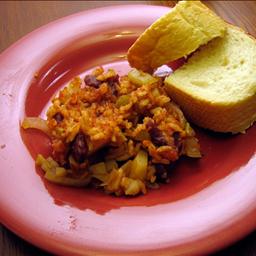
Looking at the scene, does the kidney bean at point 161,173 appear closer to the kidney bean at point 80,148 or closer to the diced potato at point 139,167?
the diced potato at point 139,167

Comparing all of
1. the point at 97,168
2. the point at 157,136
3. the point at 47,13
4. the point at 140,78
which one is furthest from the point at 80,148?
the point at 47,13

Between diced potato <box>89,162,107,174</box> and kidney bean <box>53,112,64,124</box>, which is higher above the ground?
kidney bean <box>53,112,64,124</box>

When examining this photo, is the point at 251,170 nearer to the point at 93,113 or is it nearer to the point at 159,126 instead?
the point at 159,126

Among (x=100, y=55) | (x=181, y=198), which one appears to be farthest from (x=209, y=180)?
(x=100, y=55)

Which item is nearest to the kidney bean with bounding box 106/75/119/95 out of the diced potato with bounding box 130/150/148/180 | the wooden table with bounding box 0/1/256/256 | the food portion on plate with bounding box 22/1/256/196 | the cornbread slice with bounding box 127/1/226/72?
the food portion on plate with bounding box 22/1/256/196

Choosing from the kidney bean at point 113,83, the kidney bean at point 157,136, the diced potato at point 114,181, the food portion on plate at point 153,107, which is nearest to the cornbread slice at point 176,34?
the food portion on plate at point 153,107

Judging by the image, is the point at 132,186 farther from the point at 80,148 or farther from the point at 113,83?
the point at 113,83

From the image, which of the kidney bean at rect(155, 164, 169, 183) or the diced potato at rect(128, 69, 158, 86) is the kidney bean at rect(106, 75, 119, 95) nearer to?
the diced potato at rect(128, 69, 158, 86)

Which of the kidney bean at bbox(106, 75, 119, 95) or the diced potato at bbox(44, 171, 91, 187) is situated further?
the kidney bean at bbox(106, 75, 119, 95)
